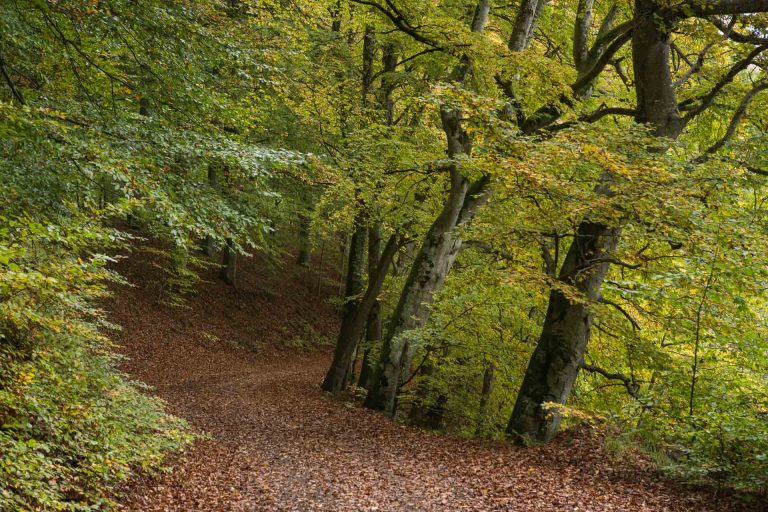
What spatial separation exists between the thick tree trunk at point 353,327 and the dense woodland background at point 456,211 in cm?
123

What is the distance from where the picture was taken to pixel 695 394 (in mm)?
7836

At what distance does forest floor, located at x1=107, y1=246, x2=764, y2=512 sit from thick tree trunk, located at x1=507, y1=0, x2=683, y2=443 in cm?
62

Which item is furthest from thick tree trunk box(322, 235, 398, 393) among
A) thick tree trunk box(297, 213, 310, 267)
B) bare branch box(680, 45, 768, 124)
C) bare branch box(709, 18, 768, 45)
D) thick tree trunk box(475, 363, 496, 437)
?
thick tree trunk box(297, 213, 310, 267)

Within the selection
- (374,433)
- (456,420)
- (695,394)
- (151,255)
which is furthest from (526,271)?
(151,255)

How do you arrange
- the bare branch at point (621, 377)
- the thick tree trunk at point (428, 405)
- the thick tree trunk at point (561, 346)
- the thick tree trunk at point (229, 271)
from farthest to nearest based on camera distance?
1. the thick tree trunk at point (229, 271)
2. the thick tree trunk at point (428, 405)
3. the bare branch at point (621, 377)
4. the thick tree trunk at point (561, 346)

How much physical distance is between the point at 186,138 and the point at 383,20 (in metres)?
6.79

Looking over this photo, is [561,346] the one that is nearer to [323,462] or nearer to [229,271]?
[323,462]

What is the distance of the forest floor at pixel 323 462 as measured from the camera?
7039mm

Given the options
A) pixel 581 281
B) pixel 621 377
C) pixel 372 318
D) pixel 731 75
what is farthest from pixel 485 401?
pixel 731 75

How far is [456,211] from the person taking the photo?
1253 cm

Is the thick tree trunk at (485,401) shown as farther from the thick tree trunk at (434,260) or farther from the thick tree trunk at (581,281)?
the thick tree trunk at (581,281)

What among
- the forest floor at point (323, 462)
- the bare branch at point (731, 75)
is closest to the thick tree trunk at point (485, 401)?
the forest floor at point (323, 462)

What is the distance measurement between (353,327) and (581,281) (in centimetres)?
750

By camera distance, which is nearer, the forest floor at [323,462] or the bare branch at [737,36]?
the forest floor at [323,462]
